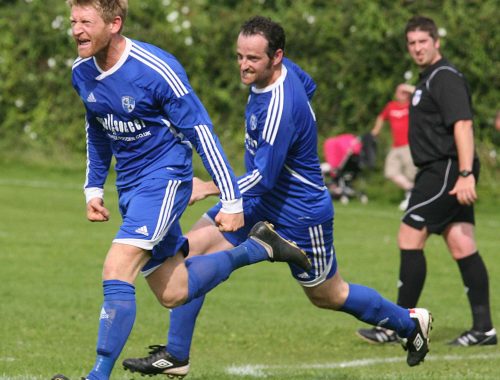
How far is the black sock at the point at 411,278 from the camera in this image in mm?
9133

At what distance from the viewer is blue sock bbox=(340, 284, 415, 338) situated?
294 inches

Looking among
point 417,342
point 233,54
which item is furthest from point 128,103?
point 233,54

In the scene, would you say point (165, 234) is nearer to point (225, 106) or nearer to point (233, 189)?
point (233, 189)

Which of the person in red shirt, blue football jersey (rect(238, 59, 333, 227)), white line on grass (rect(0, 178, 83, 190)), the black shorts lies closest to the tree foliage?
the person in red shirt

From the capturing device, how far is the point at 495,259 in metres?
14.3

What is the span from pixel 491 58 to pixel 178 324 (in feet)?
46.8

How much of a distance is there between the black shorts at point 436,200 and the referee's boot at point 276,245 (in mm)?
2172

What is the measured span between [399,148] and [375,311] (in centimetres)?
1222

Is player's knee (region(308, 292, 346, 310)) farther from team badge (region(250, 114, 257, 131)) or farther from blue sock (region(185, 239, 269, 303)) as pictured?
team badge (region(250, 114, 257, 131))

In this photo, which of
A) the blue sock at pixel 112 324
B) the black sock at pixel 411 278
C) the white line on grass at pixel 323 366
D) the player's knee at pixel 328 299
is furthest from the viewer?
the black sock at pixel 411 278

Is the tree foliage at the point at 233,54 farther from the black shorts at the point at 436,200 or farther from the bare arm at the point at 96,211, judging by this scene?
the bare arm at the point at 96,211

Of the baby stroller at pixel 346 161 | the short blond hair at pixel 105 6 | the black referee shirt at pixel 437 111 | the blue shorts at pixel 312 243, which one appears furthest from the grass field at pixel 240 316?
the baby stroller at pixel 346 161

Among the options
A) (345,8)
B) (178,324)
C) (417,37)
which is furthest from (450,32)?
(178,324)

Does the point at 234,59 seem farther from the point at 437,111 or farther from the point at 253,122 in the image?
the point at 253,122
